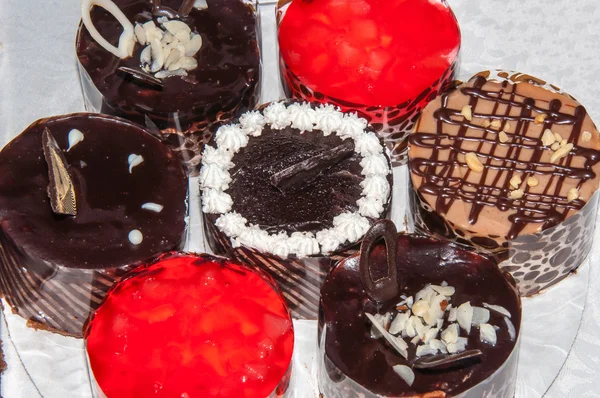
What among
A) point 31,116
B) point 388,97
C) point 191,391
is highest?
point 388,97

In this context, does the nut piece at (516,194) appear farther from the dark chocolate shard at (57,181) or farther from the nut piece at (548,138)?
the dark chocolate shard at (57,181)

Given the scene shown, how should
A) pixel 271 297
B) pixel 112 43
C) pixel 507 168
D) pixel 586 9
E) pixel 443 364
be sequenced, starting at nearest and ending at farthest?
pixel 443 364
pixel 271 297
pixel 507 168
pixel 112 43
pixel 586 9

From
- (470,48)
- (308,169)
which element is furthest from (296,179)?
(470,48)

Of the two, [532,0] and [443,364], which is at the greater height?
[532,0]

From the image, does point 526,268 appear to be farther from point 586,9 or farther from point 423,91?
point 586,9

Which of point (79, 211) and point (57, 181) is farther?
point (79, 211)

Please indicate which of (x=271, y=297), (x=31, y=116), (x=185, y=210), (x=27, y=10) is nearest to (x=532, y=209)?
(x=271, y=297)

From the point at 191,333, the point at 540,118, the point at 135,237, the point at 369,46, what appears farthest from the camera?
the point at 369,46

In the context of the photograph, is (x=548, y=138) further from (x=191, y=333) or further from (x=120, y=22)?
(x=120, y=22)
